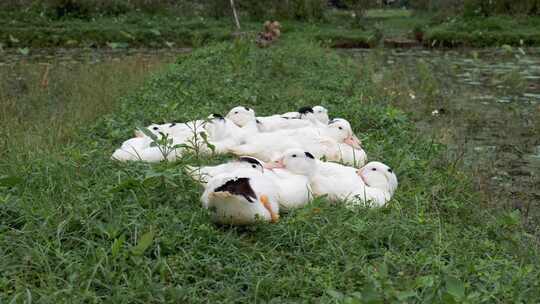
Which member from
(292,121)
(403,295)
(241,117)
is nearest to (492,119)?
(292,121)

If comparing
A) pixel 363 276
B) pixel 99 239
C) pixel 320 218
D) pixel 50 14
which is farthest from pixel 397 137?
pixel 50 14

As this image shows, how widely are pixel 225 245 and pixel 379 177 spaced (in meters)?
1.35

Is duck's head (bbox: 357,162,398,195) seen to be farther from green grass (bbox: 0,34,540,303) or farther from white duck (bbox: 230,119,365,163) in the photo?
white duck (bbox: 230,119,365,163)

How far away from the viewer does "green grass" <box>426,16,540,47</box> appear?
18094 millimetres

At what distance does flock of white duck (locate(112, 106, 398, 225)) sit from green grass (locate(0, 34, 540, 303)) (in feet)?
0.39

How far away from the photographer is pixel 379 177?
4141mm

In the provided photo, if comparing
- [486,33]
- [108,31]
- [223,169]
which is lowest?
[486,33]

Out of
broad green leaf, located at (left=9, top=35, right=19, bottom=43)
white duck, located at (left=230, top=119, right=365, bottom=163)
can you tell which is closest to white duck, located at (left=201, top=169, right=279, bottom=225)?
white duck, located at (left=230, top=119, right=365, bottom=163)

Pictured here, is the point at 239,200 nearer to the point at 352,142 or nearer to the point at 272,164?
the point at 272,164

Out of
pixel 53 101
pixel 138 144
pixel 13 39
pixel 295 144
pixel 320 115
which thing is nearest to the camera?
pixel 138 144

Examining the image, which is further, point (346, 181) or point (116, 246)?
point (346, 181)

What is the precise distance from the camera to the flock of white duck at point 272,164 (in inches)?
131

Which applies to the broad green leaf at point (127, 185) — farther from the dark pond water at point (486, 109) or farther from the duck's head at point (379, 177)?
the dark pond water at point (486, 109)

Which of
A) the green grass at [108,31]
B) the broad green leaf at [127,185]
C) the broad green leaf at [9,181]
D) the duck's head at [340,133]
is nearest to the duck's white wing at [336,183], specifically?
the duck's head at [340,133]
